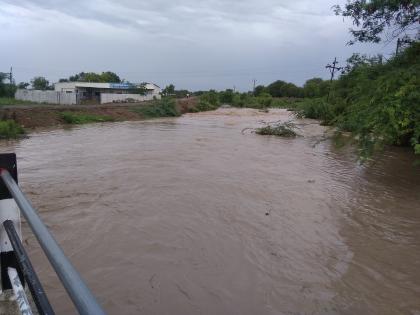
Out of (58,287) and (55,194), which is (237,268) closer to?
(58,287)

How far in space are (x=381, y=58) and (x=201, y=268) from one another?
9.77 m

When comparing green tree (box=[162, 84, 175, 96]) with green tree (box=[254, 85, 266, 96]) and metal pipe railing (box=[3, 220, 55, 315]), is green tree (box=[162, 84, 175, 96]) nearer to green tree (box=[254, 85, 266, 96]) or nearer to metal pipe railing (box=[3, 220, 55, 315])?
green tree (box=[254, 85, 266, 96])

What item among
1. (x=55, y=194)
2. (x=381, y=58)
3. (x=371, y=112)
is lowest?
(x=55, y=194)

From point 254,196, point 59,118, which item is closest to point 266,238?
point 254,196

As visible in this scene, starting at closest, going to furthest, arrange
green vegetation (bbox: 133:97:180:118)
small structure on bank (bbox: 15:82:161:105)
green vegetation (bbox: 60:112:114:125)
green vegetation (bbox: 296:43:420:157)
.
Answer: green vegetation (bbox: 296:43:420:157) → green vegetation (bbox: 60:112:114:125) → green vegetation (bbox: 133:97:180:118) → small structure on bank (bbox: 15:82:161:105)

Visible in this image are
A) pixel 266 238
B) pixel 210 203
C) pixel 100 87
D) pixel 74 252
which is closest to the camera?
pixel 74 252

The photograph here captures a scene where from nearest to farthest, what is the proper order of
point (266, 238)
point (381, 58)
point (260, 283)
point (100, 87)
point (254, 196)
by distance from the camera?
point (260, 283), point (266, 238), point (254, 196), point (381, 58), point (100, 87)

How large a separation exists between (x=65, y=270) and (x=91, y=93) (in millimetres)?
71689

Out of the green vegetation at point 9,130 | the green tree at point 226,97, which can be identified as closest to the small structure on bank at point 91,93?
the green tree at point 226,97

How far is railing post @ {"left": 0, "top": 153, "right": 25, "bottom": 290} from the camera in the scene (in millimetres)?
2309

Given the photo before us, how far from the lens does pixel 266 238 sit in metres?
7.75

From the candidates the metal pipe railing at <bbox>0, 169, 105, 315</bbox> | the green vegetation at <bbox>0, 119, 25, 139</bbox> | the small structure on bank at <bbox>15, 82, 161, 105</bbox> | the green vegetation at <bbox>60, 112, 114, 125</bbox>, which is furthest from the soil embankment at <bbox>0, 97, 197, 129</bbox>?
the metal pipe railing at <bbox>0, 169, 105, 315</bbox>

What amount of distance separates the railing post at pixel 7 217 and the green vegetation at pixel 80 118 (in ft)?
98.5

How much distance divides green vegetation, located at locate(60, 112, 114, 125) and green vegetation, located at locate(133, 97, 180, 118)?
18.8 feet
